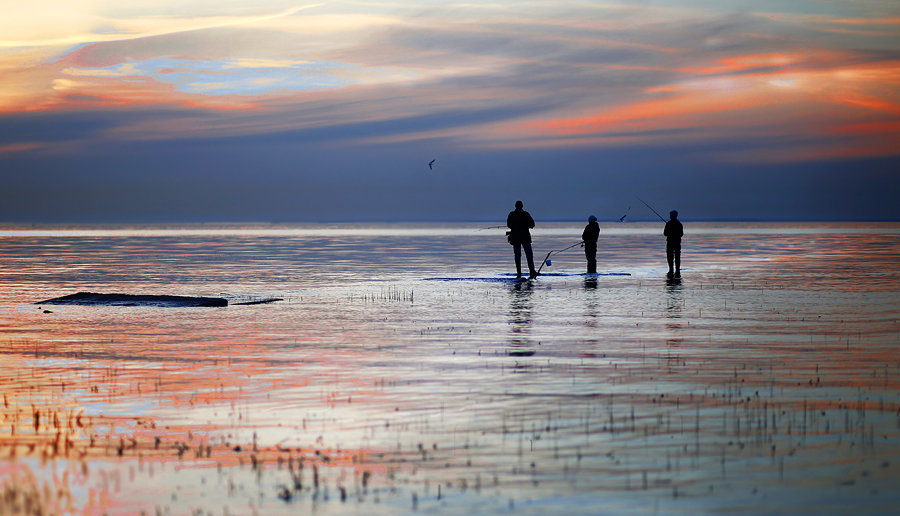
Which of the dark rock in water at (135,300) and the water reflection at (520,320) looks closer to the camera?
the water reflection at (520,320)

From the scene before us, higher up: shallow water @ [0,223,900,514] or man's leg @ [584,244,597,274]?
man's leg @ [584,244,597,274]

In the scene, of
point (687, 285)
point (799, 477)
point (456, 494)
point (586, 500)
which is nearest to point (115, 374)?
point (456, 494)

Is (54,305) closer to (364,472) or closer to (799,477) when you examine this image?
(364,472)

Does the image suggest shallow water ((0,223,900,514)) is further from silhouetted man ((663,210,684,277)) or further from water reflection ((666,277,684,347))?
silhouetted man ((663,210,684,277))

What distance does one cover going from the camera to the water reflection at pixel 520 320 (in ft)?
51.1

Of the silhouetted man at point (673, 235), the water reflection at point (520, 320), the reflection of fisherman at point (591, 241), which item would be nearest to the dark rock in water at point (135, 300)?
the water reflection at point (520, 320)

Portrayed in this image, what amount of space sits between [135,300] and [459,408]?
51.6ft

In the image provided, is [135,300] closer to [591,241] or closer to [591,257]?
[591,241]

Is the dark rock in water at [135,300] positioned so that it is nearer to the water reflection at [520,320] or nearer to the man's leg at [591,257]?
the water reflection at [520,320]

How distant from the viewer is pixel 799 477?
26.0 ft

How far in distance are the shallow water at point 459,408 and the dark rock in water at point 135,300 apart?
2.05 ft

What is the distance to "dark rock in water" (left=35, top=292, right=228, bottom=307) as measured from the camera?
78.3ft

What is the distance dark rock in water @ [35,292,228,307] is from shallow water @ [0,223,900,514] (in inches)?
24.6

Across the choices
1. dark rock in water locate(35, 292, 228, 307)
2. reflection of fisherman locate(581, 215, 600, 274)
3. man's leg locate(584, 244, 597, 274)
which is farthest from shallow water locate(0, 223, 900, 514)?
man's leg locate(584, 244, 597, 274)
